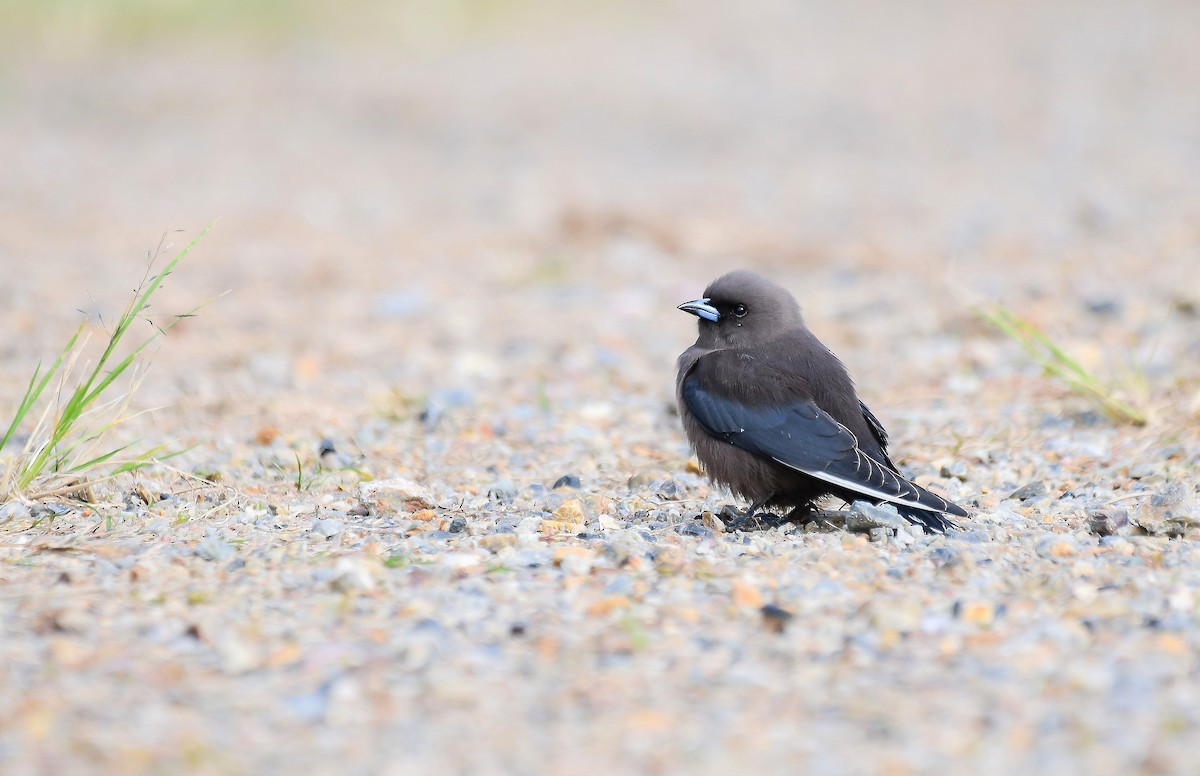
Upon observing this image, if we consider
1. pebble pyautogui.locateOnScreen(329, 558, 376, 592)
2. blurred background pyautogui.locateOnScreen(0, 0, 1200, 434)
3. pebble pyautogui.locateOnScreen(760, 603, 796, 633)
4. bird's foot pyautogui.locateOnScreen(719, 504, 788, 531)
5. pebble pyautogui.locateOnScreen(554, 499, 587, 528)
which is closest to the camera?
pebble pyautogui.locateOnScreen(760, 603, 796, 633)

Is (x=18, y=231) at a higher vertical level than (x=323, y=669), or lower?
higher

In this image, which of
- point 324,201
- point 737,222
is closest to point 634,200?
point 737,222

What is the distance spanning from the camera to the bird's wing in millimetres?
4492

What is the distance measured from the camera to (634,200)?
12836 mm

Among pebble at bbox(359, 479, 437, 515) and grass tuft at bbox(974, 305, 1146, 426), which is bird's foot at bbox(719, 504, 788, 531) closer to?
pebble at bbox(359, 479, 437, 515)

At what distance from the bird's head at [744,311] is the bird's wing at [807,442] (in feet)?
1.65

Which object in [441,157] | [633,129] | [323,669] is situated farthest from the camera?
[633,129]

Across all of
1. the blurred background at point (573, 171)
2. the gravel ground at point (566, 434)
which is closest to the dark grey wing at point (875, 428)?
the gravel ground at point (566, 434)

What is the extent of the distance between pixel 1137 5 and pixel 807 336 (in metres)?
21.9

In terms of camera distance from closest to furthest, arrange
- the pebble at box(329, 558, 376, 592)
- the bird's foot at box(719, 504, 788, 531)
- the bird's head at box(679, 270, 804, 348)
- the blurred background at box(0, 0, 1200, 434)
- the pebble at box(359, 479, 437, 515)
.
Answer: the pebble at box(329, 558, 376, 592) → the pebble at box(359, 479, 437, 515) → the bird's foot at box(719, 504, 788, 531) → the bird's head at box(679, 270, 804, 348) → the blurred background at box(0, 0, 1200, 434)

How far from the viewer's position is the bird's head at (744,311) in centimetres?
561

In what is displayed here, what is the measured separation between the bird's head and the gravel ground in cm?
57

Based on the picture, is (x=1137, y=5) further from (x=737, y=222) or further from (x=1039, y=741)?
(x=1039, y=741)

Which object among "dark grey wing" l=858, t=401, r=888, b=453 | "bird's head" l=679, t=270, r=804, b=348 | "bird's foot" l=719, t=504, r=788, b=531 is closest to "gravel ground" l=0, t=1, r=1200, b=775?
"bird's foot" l=719, t=504, r=788, b=531
